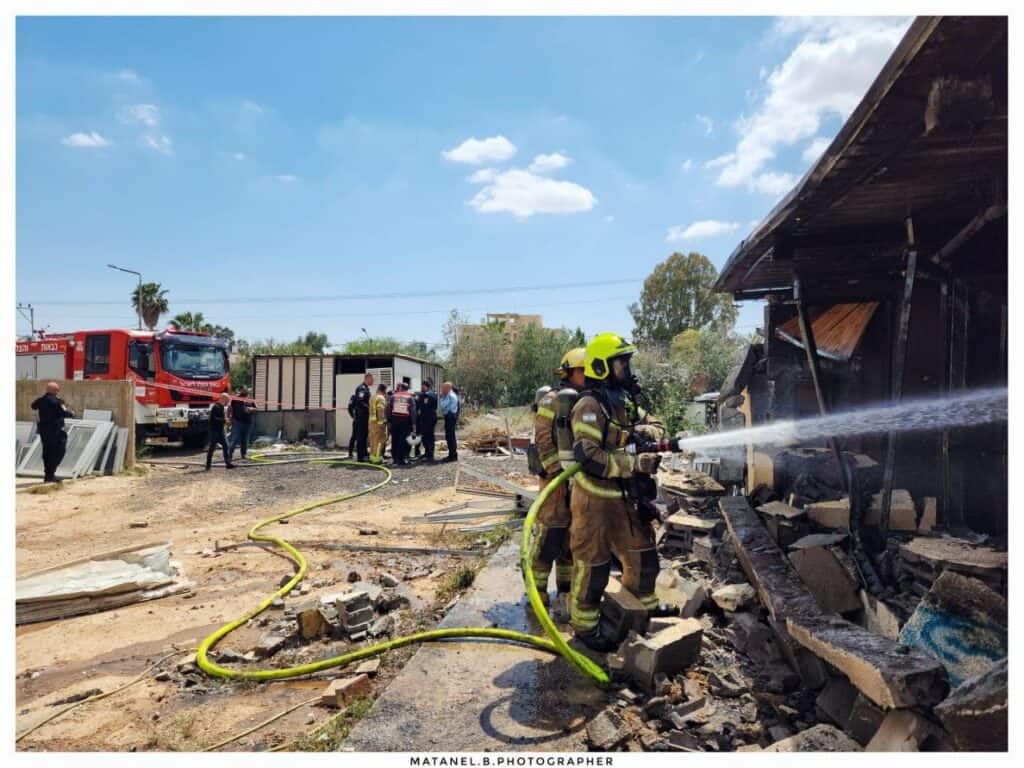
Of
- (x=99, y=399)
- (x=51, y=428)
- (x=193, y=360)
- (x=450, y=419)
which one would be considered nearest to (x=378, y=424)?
(x=450, y=419)

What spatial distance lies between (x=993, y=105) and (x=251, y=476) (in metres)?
12.2

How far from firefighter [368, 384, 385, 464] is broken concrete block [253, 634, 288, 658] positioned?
8.96m

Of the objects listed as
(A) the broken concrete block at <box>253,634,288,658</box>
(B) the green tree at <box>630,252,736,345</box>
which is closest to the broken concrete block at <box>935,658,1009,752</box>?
(A) the broken concrete block at <box>253,634,288,658</box>

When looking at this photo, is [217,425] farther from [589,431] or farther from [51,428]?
[589,431]

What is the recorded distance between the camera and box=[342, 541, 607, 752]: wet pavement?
9.33ft

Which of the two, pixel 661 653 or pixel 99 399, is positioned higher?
pixel 99 399

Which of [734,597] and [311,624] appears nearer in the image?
[734,597]

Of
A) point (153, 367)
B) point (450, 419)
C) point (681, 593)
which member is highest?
point (153, 367)

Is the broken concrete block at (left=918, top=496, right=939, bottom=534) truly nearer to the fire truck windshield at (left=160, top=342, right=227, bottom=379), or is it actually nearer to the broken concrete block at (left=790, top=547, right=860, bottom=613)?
the broken concrete block at (left=790, top=547, right=860, bottom=613)

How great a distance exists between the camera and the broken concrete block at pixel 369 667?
3.73 meters

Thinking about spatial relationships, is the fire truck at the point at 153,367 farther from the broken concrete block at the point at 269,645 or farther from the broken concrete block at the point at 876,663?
the broken concrete block at the point at 876,663

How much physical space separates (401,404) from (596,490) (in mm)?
10063

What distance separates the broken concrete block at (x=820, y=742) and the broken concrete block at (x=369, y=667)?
7.48ft

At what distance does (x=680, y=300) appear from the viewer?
3966 centimetres
